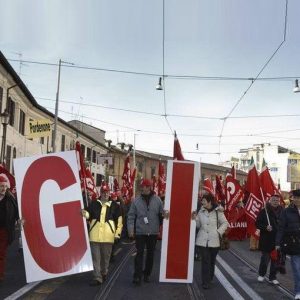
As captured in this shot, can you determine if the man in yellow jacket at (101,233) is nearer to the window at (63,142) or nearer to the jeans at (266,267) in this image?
the jeans at (266,267)

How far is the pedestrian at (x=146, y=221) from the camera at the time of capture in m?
9.12

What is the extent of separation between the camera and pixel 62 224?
8.54m

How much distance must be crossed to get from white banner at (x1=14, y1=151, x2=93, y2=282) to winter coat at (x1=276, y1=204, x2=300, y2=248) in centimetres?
307

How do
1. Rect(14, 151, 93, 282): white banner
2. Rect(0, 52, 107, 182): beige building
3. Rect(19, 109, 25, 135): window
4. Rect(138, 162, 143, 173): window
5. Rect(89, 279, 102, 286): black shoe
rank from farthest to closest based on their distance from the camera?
1. Rect(138, 162, 143, 173): window
2. Rect(19, 109, 25, 135): window
3. Rect(0, 52, 107, 182): beige building
4. Rect(89, 279, 102, 286): black shoe
5. Rect(14, 151, 93, 282): white banner

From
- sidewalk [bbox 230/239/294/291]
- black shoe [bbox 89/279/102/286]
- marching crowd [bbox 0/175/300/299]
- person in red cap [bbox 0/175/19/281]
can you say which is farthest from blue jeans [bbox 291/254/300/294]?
person in red cap [bbox 0/175/19/281]

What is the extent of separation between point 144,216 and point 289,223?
8.14 ft

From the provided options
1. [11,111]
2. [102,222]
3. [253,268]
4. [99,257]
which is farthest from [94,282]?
[11,111]

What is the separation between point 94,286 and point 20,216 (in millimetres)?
1659

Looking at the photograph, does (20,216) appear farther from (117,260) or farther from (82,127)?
(82,127)

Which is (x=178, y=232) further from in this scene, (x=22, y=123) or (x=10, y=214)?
(x=22, y=123)

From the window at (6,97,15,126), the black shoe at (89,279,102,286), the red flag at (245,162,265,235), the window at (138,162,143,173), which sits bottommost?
the black shoe at (89,279,102,286)

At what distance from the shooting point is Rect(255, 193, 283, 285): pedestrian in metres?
9.52

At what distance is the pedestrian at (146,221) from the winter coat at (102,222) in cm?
29

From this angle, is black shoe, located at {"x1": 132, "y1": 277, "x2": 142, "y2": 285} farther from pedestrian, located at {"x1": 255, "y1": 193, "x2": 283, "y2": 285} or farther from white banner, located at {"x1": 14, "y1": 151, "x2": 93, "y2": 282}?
pedestrian, located at {"x1": 255, "y1": 193, "x2": 283, "y2": 285}
